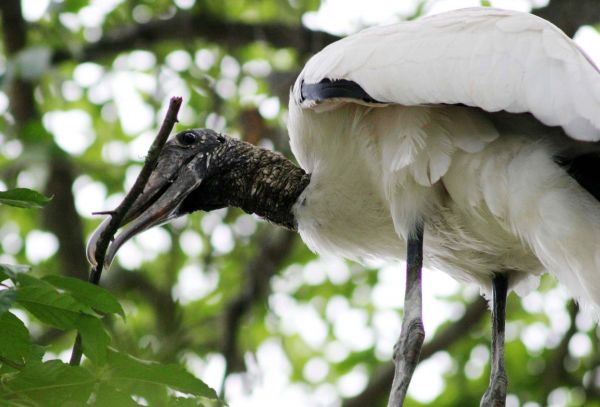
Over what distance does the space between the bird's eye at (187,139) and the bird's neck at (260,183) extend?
164 mm

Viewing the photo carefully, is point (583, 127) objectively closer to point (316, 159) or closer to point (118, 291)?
point (316, 159)

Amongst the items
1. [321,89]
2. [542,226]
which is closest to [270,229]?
[321,89]

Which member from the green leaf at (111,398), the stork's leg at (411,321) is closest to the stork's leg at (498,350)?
the stork's leg at (411,321)

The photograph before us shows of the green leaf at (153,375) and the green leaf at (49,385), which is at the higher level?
the green leaf at (49,385)

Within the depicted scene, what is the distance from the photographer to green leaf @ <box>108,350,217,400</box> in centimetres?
243

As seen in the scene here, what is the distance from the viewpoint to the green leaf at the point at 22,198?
2.44m

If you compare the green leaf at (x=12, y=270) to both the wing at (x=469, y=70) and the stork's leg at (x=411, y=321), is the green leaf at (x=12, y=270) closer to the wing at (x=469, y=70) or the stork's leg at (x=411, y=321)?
the wing at (x=469, y=70)

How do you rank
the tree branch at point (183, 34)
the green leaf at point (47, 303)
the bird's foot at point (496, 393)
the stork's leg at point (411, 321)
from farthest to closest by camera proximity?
the tree branch at point (183, 34) → the bird's foot at point (496, 393) → the stork's leg at point (411, 321) → the green leaf at point (47, 303)

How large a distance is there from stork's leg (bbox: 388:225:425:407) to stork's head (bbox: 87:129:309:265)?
0.69 m

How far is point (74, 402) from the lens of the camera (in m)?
2.31

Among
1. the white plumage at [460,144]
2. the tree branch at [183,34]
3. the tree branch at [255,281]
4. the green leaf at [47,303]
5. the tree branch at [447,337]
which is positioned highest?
the green leaf at [47,303]

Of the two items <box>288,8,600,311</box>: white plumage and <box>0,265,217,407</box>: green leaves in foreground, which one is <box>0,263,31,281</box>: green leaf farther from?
<box>288,8,600,311</box>: white plumage

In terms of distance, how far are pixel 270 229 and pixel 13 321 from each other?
4981mm

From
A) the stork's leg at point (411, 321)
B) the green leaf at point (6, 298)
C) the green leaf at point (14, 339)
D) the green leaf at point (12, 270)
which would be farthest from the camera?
the stork's leg at point (411, 321)
